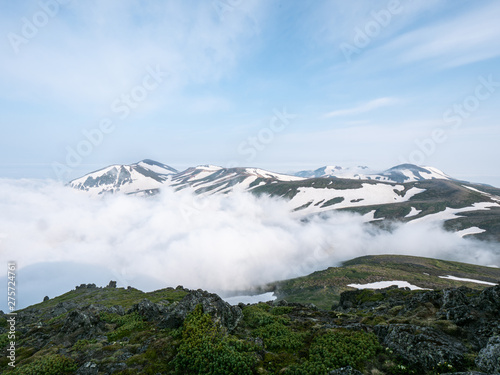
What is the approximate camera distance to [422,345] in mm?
17438

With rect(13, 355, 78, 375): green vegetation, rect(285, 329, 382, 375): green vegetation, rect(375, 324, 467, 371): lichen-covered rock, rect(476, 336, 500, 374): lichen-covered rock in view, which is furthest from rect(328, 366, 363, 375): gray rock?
rect(13, 355, 78, 375): green vegetation

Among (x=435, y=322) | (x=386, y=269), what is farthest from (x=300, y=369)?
(x=386, y=269)

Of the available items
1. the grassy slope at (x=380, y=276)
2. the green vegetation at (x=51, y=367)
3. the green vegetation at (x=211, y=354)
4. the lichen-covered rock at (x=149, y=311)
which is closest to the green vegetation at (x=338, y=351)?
the green vegetation at (x=211, y=354)

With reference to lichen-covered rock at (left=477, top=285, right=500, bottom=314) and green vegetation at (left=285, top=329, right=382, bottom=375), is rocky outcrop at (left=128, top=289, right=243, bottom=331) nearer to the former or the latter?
green vegetation at (left=285, top=329, right=382, bottom=375)

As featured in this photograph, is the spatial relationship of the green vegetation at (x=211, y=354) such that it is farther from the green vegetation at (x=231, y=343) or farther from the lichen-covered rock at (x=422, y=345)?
the lichen-covered rock at (x=422, y=345)

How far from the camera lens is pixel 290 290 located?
505 feet

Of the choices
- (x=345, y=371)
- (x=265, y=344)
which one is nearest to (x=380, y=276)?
(x=265, y=344)

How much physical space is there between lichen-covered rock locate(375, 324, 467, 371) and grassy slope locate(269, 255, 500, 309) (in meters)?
100

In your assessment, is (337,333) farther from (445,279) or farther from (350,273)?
(445,279)

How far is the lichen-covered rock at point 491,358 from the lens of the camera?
563 inches

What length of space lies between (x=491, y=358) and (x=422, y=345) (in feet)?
12.3

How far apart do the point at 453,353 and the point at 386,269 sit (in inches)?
6189

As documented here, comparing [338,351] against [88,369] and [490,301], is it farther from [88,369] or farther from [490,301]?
[88,369]

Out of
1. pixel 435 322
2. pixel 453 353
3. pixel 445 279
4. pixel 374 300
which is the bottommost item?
pixel 445 279
